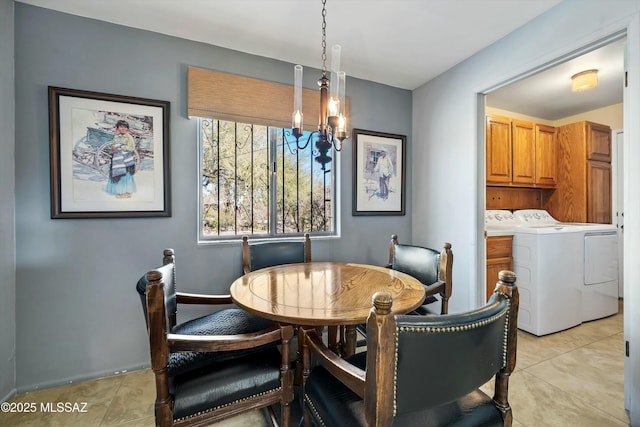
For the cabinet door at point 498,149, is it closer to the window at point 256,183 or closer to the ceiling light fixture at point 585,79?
the ceiling light fixture at point 585,79

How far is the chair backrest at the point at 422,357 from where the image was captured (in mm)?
674

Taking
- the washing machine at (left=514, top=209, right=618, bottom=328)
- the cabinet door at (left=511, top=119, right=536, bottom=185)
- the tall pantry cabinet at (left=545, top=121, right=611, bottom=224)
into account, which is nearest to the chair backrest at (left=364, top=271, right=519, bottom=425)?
the washing machine at (left=514, top=209, right=618, bottom=328)

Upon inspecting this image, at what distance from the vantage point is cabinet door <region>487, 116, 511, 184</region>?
3330mm

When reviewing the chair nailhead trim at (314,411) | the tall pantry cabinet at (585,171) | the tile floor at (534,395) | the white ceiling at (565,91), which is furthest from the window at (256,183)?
the tall pantry cabinet at (585,171)

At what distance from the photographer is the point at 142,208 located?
6.95ft

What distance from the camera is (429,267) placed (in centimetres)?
194

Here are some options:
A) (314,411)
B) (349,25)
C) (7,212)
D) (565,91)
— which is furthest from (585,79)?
(7,212)

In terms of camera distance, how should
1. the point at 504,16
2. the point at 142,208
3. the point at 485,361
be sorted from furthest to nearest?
1. the point at 142,208
2. the point at 504,16
3. the point at 485,361

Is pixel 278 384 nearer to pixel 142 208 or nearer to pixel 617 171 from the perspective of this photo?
pixel 142 208

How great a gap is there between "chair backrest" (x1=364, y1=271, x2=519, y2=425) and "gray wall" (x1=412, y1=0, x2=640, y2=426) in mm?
1532

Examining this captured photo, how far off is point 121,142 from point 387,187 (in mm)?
2420

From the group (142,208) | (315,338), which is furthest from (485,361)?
(142,208)

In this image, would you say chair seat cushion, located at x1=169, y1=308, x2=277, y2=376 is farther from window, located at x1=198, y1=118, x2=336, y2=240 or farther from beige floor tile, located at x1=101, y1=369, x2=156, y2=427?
window, located at x1=198, y1=118, x2=336, y2=240

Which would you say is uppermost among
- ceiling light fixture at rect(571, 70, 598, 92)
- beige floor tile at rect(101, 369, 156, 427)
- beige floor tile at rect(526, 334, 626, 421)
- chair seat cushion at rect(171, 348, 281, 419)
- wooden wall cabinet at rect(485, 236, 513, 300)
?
ceiling light fixture at rect(571, 70, 598, 92)
